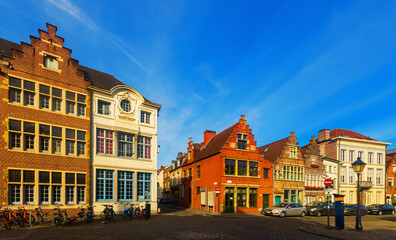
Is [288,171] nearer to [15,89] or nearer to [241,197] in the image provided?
[241,197]

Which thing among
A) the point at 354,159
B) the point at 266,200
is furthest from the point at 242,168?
the point at 354,159

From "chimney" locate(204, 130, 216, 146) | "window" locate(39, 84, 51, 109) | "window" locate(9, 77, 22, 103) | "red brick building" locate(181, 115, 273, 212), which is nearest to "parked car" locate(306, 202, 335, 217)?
"red brick building" locate(181, 115, 273, 212)

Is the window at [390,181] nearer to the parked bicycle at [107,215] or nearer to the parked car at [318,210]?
the parked car at [318,210]

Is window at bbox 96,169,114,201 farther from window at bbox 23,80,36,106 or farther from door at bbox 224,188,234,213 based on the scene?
door at bbox 224,188,234,213

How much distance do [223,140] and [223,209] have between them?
301 inches

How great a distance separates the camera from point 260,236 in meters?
13.1

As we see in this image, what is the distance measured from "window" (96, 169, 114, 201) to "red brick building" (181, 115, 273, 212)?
34.8ft

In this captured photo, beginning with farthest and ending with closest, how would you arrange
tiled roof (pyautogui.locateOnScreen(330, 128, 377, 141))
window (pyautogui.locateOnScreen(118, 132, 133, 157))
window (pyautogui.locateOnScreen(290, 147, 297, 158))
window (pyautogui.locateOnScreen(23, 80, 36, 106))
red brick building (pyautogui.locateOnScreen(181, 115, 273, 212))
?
tiled roof (pyautogui.locateOnScreen(330, 128, 377, 141)) → window (pyautogui.locateOnScreen(290, 147, 297, 158)) → red brick building (pyautogui.locateOnScreen(181, 115, 273, 212)) → window (pyautogui.locateOnScreen(118, 132, 133, 157)) → window (pyautogui.locateOnScreen(23, 80, 36, 106))

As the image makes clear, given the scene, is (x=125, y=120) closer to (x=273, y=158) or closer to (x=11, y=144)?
(x=11, y=144)

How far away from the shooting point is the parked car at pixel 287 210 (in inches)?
958

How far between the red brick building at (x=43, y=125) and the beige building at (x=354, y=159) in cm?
3563

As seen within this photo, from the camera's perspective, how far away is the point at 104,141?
71.6 ft

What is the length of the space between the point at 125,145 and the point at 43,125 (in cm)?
654

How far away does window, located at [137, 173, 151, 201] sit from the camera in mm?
23406
